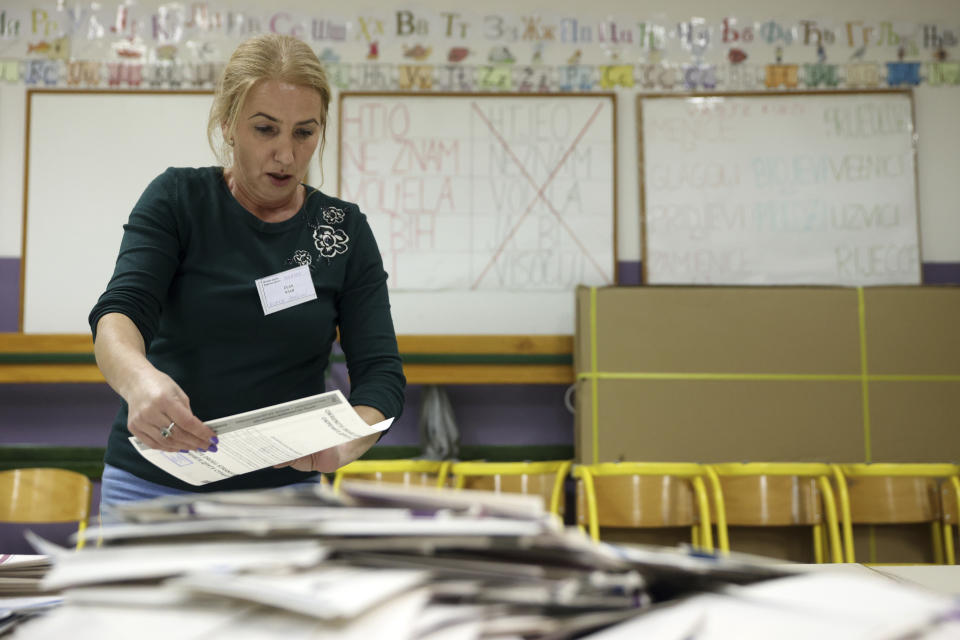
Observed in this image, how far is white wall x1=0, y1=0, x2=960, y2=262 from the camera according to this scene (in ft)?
12.5

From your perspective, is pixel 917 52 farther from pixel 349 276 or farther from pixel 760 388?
pixel 349 276

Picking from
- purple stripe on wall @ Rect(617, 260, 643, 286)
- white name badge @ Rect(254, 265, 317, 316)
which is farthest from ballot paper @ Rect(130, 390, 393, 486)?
purple stripe on wall @ Rect(617, 260, 643, 286)

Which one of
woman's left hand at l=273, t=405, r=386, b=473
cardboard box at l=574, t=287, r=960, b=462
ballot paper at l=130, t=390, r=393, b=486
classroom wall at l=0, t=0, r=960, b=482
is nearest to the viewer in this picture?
ballot paper at l=130, t=390, r=393, b=486

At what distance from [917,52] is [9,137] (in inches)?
181

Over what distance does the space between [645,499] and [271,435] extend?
2270 mm

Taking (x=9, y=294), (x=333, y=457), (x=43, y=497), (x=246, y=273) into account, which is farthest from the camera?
(x=9, y=294)

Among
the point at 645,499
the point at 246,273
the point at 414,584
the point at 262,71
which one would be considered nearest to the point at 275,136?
the point at 262,71

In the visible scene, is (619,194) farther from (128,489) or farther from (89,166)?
(128,489)

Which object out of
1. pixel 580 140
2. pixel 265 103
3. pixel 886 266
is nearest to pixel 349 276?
pixel 265 103

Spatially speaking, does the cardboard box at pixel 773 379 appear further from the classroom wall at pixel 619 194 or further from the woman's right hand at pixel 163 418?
the woman's right hand at pixel 163 418

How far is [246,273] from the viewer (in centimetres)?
132

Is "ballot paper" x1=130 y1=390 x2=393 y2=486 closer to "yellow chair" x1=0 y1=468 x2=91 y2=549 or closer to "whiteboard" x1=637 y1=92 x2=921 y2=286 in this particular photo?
"yellow chair" x1=0 y1=468 x2=91 y2=549

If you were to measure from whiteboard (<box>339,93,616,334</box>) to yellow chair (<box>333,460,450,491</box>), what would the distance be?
0.74 m

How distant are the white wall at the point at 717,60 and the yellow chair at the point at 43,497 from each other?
137cm
